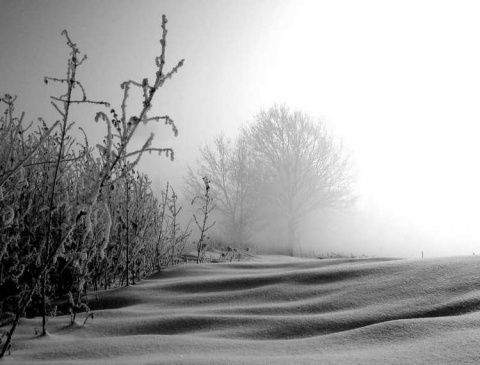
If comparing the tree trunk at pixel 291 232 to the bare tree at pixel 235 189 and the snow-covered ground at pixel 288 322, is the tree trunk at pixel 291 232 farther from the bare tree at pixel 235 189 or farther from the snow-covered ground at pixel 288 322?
the snow-covered ground at pixel 288 322

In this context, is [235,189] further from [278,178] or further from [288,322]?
[288,322]

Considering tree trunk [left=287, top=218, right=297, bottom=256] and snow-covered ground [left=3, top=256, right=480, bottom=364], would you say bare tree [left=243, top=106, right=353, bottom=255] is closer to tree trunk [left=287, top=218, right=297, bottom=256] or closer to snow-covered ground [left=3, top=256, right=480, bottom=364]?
tree trunk [left=287, top=218, right=297, bottom=256]

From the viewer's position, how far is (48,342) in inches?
82.2

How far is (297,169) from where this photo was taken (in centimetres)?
2022

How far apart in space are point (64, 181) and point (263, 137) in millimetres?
17868

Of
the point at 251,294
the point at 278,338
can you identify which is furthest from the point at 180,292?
the point at 278,338

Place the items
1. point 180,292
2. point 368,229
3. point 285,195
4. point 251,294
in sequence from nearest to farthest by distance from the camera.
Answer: point 251,294
point 180,292
point 285,195
point 368,229

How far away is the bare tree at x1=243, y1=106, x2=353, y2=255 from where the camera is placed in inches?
798

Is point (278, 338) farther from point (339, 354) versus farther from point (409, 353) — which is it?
point (409, 353)

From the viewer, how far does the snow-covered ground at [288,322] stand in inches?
64.5

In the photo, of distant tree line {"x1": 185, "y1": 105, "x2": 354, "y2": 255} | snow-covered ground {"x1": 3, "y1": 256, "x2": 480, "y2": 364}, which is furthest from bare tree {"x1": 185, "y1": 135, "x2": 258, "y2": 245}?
snow-covered ground {"x1": 3, "y1": 256, "x2": 480, "y2": 364}

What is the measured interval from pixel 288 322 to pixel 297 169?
721 inches

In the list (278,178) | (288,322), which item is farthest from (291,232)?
(288,322)

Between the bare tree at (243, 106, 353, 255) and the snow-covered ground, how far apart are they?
1735 centimetres
